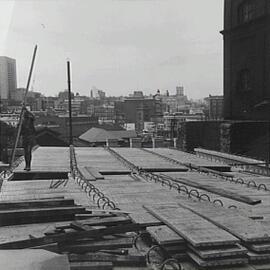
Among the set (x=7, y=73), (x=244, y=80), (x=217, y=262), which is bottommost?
(x=217, y=262)

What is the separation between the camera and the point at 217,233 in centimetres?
481

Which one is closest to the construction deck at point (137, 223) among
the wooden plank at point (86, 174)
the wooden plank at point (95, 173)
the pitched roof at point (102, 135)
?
the wooden plank at point (86, 174)

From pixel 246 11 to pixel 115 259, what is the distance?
74.5ft

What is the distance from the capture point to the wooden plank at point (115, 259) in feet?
15.1

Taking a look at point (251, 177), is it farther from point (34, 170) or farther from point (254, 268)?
point (254, 268)

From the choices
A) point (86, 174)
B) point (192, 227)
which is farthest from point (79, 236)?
point (86, 174)

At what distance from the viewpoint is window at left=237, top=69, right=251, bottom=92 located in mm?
24325

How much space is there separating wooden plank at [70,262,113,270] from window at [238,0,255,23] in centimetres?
2186

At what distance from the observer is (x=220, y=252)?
4.39 meters

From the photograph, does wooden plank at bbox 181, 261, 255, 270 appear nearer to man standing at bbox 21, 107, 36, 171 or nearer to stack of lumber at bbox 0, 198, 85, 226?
stack of lumber at bbox 0, 198, 85, 226

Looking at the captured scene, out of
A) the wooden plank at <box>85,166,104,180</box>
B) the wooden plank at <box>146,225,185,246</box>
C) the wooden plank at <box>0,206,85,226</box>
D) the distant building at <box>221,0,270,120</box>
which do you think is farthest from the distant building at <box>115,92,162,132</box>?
the wooden plank at <box>146,225,185,246</box>

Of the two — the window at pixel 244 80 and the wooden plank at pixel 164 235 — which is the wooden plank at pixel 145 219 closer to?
the wooden plank at pixel 164 235

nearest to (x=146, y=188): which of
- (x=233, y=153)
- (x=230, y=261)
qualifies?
(x=230, y=261)

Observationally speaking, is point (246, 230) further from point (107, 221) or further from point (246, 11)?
point (246, 11)
